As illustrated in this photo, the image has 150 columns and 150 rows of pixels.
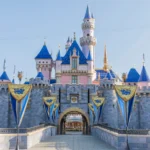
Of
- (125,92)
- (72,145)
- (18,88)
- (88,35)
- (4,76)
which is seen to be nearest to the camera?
(18,88)

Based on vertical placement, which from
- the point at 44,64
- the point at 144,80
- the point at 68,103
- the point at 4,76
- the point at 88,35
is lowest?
the point at 68,103

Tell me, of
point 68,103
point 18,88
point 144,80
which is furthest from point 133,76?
point 18,88

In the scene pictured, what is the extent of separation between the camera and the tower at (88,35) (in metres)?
48.0

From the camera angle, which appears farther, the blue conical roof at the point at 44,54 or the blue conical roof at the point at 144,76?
the blue conical roof at the point at 44,54

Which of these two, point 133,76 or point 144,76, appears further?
point 133,76

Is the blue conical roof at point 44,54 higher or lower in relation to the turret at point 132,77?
higher

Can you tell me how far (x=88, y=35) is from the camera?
160 ft

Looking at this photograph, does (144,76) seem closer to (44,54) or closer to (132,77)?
(132,77)

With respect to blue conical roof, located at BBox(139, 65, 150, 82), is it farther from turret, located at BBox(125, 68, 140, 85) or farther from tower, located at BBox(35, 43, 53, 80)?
tower, located at BBox(35, 43, 53, 80)

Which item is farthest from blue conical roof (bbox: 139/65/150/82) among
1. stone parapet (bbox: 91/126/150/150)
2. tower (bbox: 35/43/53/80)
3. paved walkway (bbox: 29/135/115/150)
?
stone parapet (bbox: 91/126/150/150)

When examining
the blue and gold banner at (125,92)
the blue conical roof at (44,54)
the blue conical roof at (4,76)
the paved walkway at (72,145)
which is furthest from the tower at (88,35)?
the blue and gold banner at (125,92)

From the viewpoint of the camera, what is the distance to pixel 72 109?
34406 mm

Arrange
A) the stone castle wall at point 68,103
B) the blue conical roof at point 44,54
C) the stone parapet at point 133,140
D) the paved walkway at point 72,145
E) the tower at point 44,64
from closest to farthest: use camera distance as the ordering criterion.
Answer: the stone parapet at point 133,140 → the paved walkway at point 72,145 → the stone castle wall at point 68,103 → the tower at point 44,64 → the blue conical roof at point 44,54

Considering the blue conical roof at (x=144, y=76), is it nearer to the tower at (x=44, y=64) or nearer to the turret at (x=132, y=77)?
the turret at (x=132, y=77)
